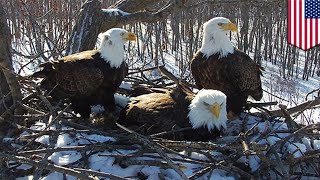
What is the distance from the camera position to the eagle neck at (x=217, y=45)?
4.55 meters

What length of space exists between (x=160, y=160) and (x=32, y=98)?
163 centimetres

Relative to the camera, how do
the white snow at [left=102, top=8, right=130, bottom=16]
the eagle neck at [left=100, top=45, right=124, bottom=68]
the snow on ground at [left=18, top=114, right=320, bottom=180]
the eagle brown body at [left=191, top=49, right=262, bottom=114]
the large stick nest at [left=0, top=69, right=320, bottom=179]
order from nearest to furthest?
the large stick nest at [left=0, top=69, right=320, bottom=179]
the snow on ground at [left=18, top=114, right=320, bottom=180]
the eagle neck at [left=100, top=45, right=124, bottom=68]
the eagle brown body at [left=191, top=49, right=262, bottom=114]
the white snow at [left=102, top=8, right=130, bottom=16]

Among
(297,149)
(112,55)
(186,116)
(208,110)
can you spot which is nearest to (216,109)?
(208,110)

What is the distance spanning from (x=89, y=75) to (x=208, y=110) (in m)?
1.12

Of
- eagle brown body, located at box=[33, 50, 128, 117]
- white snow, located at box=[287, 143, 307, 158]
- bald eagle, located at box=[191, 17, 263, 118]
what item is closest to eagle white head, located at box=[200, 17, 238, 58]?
bald eagle, located at box=[191, 17, 263, 118]

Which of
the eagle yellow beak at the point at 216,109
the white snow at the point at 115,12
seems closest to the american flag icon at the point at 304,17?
the white snow at the point at 115,12

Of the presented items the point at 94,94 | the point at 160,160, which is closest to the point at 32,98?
the point at 94,94

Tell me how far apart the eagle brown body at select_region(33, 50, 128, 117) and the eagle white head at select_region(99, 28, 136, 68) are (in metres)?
0.05

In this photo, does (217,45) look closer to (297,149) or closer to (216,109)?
(216,109)

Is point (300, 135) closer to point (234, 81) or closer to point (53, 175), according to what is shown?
point (234, 81)

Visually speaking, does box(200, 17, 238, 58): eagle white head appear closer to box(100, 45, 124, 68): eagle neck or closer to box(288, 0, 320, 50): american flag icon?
box(100, 45, 124, 68): eagle neck

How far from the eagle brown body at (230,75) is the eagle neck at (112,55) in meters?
0.79

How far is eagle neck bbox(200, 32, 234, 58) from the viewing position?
455 cm

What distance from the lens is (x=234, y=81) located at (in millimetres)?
4500
